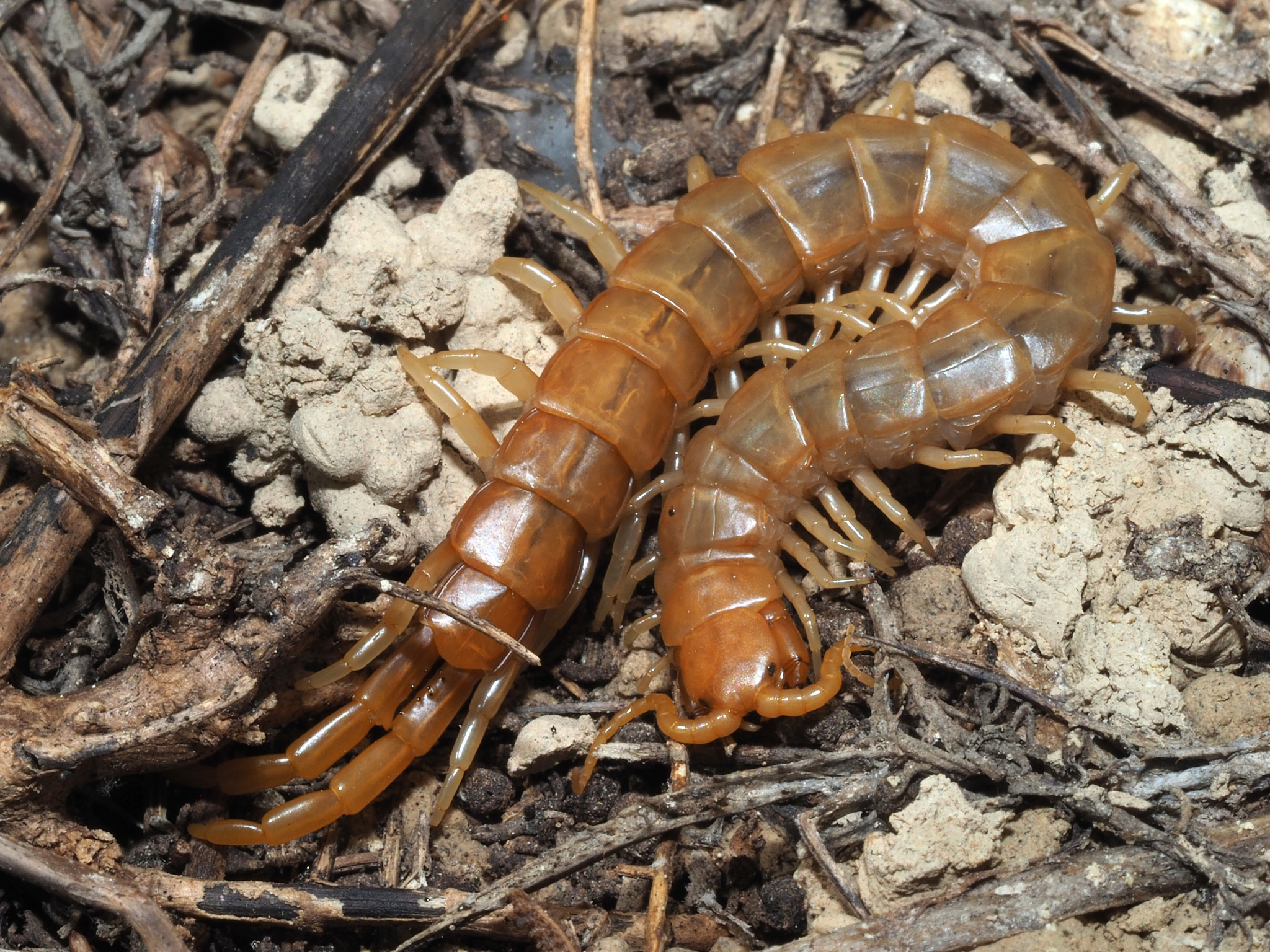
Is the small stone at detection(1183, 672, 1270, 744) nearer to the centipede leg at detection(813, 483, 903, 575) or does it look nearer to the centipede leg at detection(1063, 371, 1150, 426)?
the centipede leg at detection(1063, 371, 1150, 426)

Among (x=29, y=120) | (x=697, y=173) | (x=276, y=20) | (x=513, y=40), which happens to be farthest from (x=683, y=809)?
(x=29, y=120)

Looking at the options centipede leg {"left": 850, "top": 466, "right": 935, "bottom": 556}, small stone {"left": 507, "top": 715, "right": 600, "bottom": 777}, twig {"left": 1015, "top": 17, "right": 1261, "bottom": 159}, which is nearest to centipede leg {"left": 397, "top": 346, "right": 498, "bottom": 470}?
small stone {"left": 507, "top": 715, "right": 600, "bottom": 777}

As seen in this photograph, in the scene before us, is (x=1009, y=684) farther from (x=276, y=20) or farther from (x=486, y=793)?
(x=276, y=20)

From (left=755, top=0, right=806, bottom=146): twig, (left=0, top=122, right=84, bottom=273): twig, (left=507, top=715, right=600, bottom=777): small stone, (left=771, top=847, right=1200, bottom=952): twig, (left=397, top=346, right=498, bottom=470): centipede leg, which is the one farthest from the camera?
(left=755, top=0, right=806, bottom=146): twig

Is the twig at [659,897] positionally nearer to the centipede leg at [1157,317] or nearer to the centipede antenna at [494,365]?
the centipede antenna at [494,365]

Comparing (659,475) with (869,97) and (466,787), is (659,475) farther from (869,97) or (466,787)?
(869,97)

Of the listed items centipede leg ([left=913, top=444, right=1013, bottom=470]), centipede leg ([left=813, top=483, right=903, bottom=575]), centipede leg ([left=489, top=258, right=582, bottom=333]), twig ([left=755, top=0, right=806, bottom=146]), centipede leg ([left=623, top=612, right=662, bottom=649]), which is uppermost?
twig ([left=755, top=0, right=806, bottom=146])
